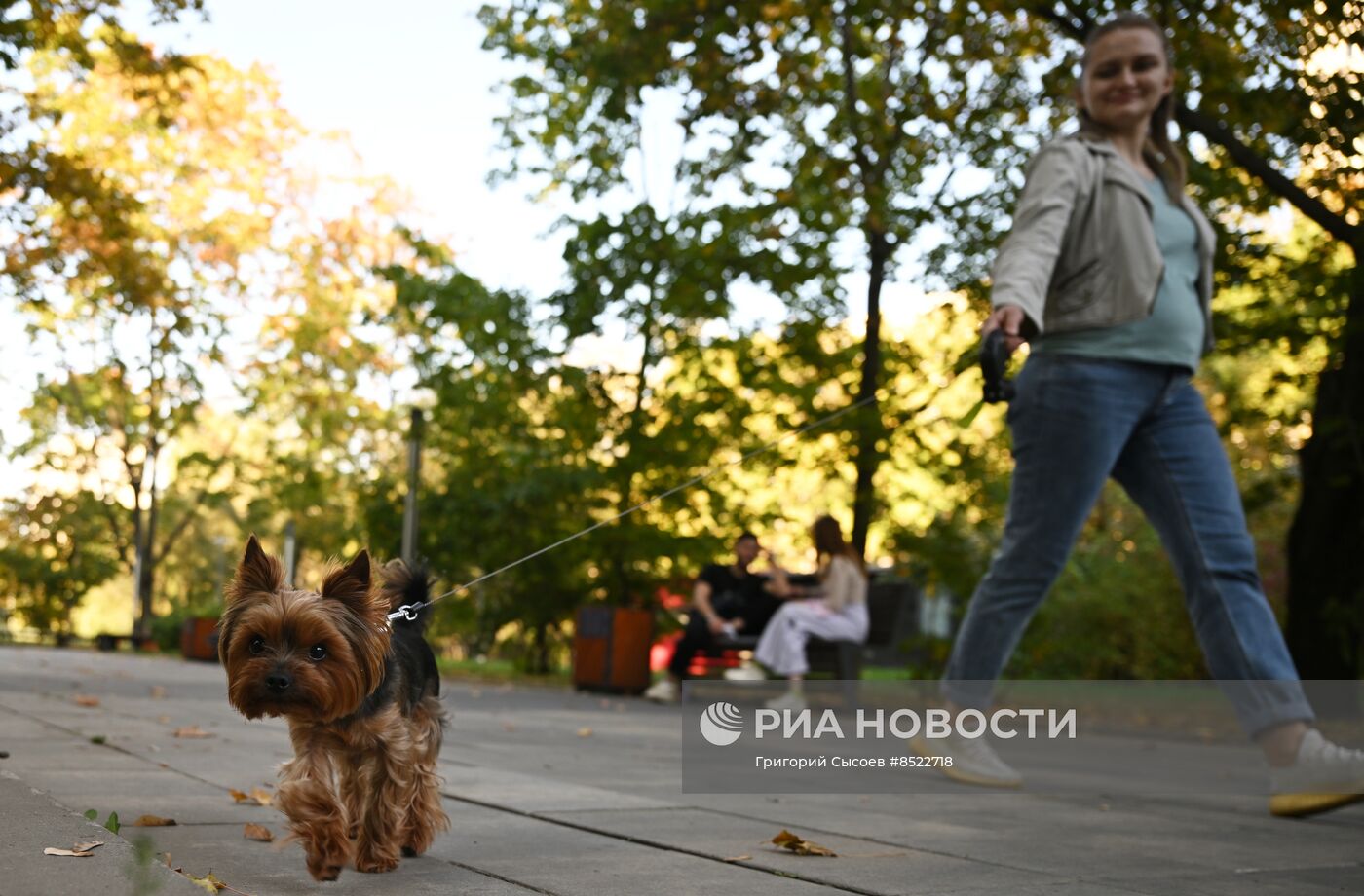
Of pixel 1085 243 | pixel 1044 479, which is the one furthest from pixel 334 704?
pixel 1085 243

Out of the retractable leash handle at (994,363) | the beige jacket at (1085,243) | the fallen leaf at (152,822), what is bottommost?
the fallen leaf at (152,822)

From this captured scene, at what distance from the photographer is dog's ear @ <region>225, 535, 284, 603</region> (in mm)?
3816

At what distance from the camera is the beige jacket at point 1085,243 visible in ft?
18.8

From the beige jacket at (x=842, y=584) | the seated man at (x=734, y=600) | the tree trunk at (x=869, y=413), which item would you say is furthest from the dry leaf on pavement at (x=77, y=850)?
the tree trunk at (x=869, y=413)

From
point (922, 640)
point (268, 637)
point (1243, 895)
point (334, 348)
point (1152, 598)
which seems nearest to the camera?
point (268, 637)

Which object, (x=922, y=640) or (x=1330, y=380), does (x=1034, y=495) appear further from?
(x=922, y=640)

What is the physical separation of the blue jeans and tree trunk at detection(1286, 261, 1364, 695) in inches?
261

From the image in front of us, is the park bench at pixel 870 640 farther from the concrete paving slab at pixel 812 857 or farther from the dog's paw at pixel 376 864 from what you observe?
the dog's paw at pixel 376 864

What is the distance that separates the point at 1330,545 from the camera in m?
12.2

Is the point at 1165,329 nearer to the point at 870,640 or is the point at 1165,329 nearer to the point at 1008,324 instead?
the point at 1008,324

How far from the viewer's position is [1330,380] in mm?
12039

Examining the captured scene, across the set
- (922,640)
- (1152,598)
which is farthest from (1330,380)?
(1152,598)

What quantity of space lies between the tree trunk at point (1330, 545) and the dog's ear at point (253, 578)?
9761 mm

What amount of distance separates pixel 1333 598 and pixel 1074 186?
7.45 meters
